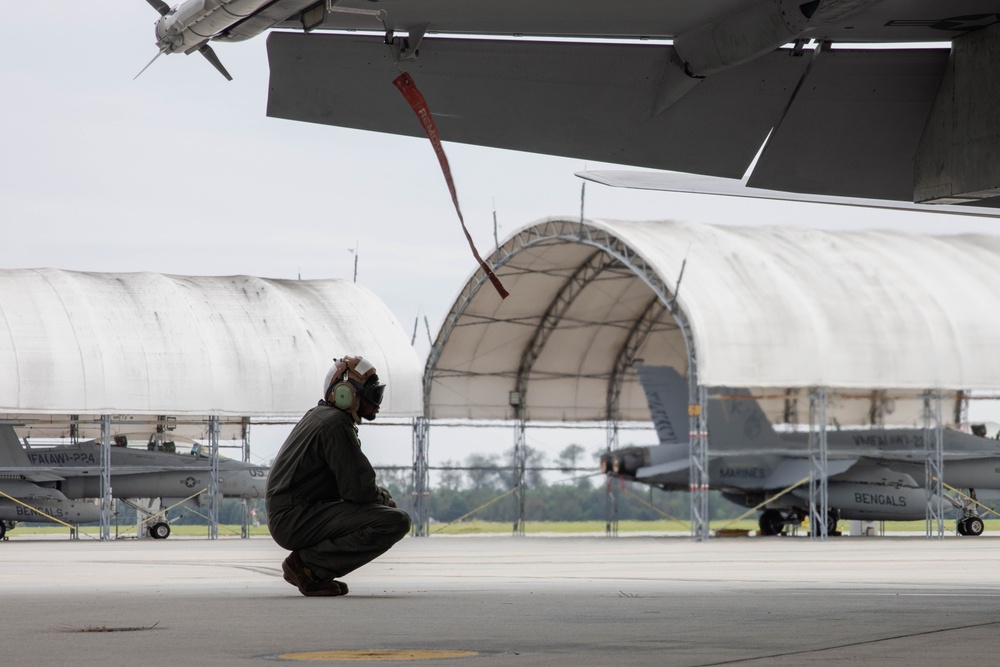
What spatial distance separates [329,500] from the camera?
902 cm

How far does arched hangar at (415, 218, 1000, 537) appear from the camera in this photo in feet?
101

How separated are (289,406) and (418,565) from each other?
19.0m

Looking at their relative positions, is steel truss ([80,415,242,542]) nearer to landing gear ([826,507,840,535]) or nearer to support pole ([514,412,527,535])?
support pole ([514,412,527,535])

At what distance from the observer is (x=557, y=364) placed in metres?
41.4

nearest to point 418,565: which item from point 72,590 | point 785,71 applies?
point 72,590

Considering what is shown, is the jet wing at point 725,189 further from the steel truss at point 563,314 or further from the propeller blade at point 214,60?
the steel truss at point 563,314

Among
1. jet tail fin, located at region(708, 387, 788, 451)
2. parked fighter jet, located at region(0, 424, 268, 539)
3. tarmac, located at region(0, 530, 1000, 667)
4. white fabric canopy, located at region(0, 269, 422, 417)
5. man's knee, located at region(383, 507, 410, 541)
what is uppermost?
white fabric canopy, located at region(0, 269, 422, 417)

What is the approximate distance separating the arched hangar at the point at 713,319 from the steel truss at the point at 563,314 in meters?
0.05

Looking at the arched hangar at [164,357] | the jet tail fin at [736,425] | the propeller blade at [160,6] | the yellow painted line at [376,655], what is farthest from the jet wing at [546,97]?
the jet tail fin at [736,425]

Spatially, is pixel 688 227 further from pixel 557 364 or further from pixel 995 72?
pixel 995 72

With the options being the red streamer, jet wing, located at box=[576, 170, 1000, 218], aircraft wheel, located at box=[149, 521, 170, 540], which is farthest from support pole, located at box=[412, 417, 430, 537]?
the red streamer

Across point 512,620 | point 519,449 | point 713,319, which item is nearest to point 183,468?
point 519,449

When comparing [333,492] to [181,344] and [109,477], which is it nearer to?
[109,477]

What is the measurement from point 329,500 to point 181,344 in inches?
1052
